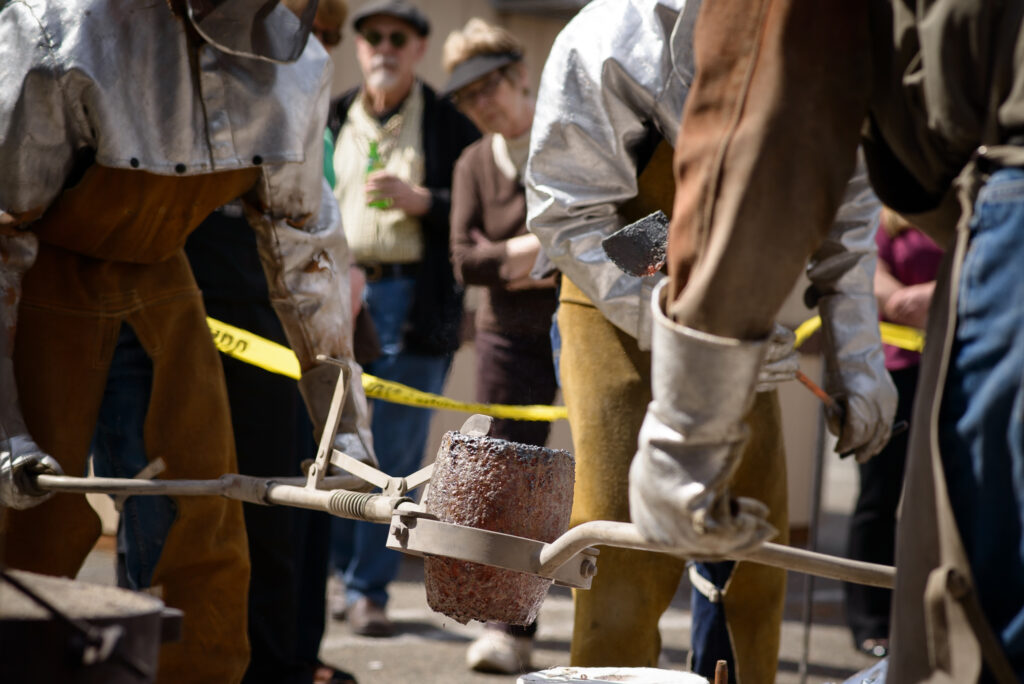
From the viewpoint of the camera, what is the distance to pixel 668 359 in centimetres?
167

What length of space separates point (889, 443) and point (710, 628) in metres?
2.15

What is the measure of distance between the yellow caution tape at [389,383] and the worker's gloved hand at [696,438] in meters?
1.70

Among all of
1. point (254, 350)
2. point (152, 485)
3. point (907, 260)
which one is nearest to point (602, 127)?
point (152, 485)

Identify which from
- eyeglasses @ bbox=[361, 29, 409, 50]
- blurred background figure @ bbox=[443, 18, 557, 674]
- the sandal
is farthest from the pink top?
the sandal

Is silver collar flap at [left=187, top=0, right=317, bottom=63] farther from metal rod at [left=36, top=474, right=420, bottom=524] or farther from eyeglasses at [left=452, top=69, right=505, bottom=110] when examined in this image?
eyeglasses at [left=452, top=69, right=505, bottom=110]

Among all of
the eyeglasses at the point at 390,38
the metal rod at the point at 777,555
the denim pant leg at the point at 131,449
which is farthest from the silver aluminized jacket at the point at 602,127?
the eyeglasses at the point at 390,38

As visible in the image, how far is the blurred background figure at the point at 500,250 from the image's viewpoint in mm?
4723

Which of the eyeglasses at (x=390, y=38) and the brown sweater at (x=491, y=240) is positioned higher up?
the eyeglasses at (x=390, y=38)

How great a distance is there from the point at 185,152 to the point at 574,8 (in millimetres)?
5267

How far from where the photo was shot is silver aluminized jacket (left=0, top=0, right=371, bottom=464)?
2762 mm

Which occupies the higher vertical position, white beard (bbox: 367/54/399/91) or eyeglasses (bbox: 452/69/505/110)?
white beard (bbox: 367/54/399/91)

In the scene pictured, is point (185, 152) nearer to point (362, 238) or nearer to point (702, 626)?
point (702, 626)

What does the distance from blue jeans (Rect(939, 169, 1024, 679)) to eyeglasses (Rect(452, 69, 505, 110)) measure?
3729mm

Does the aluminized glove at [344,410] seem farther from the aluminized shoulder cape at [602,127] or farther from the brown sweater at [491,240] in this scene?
the brown sweater at [491,240]
